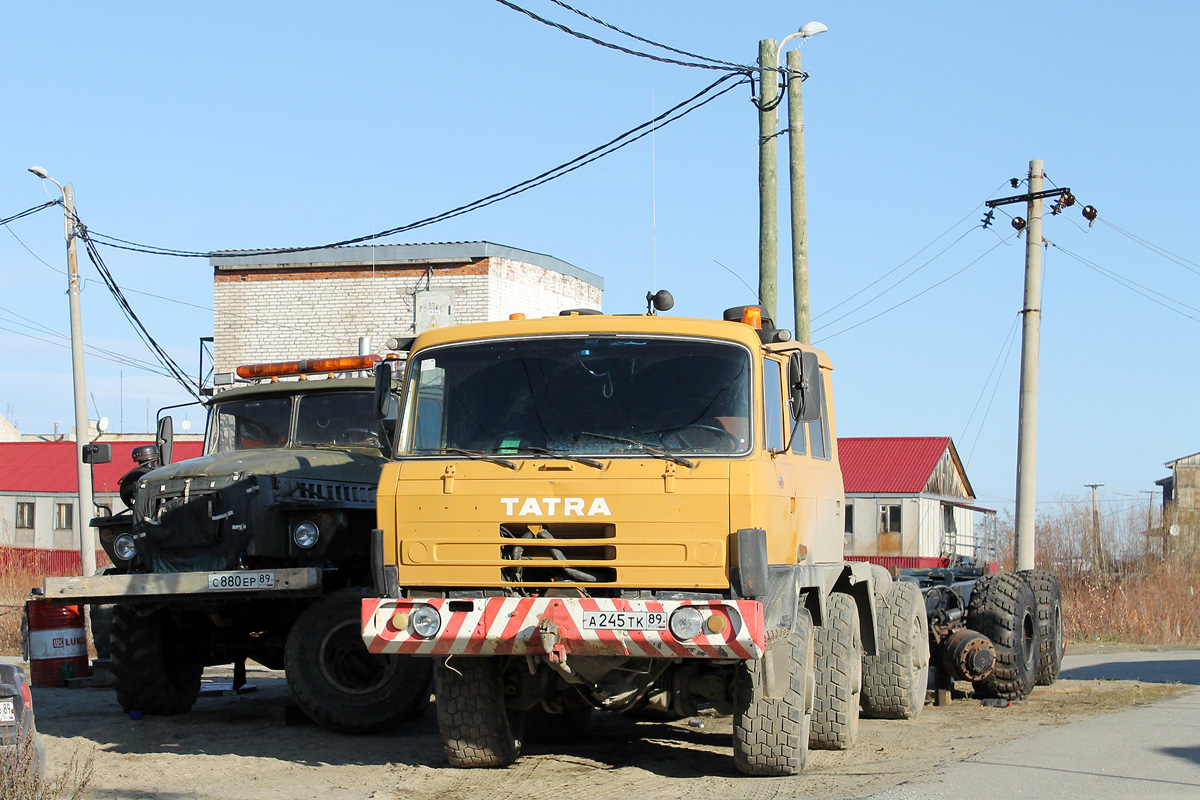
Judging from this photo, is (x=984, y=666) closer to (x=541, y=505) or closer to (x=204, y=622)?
(x=541, y=505)

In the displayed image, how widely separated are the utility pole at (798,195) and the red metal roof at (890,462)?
24.8 meters

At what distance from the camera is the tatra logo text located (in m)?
6.96

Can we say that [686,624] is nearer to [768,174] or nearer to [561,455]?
[561,455]

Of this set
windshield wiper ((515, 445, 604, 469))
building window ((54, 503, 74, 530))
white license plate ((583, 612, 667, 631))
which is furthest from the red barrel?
building window ((54, 503, 74, 530))

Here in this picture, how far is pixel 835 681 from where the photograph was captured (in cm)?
857

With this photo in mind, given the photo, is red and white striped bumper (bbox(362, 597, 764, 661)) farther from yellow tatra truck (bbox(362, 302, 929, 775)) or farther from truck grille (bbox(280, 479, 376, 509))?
truck grille (bbox(280, 479, 376, 509))

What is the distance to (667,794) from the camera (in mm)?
7258

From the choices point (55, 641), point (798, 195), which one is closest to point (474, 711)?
point (55, 641)

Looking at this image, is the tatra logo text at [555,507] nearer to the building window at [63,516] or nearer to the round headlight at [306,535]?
the round headlight at [306,535]

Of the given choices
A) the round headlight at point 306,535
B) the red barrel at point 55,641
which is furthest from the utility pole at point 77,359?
the round headlight at point 306,535

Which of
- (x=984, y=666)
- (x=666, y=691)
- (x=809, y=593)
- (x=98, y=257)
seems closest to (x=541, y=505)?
(x=666, y=691)

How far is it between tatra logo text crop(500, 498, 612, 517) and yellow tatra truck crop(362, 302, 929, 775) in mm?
11

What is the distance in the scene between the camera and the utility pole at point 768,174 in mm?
13875

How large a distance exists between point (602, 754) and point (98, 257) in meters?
18.6
